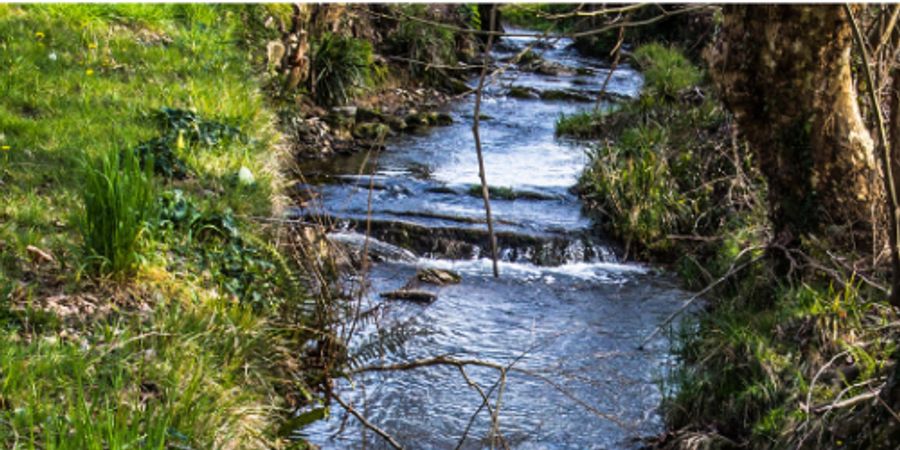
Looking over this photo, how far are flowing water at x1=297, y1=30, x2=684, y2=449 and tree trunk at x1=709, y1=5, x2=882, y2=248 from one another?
129 centimetres

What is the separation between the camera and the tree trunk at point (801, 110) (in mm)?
5660

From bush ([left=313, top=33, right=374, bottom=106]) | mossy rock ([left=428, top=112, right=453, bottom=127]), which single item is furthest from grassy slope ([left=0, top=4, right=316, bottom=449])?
mossy rock ([left=428, top=112, right=453, bottom=127])

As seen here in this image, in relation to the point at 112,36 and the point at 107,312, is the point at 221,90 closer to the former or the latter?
the point at 112,36

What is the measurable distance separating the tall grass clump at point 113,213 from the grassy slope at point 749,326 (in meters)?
2.97

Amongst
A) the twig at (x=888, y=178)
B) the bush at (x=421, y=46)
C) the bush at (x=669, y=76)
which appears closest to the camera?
the twig at (x=888, y=178)

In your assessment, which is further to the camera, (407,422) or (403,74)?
(403,74)

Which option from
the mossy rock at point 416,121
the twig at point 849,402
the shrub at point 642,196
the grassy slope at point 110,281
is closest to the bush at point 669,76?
the shrub at point 642,196

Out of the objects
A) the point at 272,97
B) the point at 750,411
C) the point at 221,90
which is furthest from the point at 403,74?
the point at 750,411

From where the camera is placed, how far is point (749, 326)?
5.89m

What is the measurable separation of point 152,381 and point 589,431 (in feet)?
8.43

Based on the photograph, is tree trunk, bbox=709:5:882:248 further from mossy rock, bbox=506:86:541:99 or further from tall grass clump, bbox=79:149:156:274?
mossy rock, bbox=506:86:541:99

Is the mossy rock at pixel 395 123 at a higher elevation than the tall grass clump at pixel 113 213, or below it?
below

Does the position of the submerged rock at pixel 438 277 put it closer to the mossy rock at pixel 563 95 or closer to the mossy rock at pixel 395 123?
the mossy rock at pixel 395 123

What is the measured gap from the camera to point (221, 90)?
9156 millimetres
